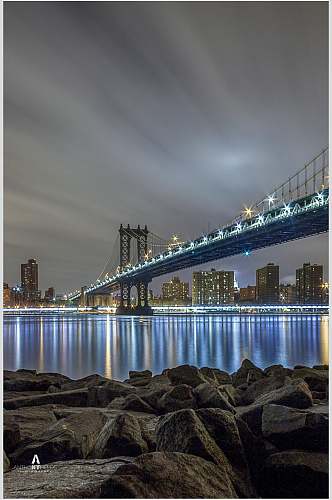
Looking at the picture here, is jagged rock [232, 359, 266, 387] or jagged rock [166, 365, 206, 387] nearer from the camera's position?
jagged rock [166, 365, 206, 387]

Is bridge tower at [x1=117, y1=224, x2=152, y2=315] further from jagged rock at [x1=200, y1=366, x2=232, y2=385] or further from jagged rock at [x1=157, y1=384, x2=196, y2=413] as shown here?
jagged rock at [x1=157, y1=384, x2=196, y2=413]

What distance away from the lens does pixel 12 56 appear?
258 centimetres

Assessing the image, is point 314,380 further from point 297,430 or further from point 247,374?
point 297,430

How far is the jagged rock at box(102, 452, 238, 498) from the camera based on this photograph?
1.56 m

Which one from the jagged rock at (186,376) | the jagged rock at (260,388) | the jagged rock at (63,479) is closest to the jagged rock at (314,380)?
the jagged rock at (260,388)

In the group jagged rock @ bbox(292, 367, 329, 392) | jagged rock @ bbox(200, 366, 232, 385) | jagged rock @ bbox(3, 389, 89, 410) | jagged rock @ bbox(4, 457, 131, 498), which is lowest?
jagged rock @ bbox(200, 366, 232, 385)

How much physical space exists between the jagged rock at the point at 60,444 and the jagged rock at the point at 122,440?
7cm

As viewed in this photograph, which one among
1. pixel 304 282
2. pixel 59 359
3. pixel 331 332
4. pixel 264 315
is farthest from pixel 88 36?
pixel 264 315

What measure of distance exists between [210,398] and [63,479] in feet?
3.78

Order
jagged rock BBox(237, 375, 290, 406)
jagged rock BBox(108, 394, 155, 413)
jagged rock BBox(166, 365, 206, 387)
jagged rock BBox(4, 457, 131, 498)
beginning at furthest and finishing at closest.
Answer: jagged rock BBox(166, 365, 206, 387), jagged rock BBox(237, 375, 290, 406), jagged rock BBox(108, 394, 155, 413), jagged rock BBox(4, 457, 131, 498)

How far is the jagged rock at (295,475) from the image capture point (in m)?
1.87

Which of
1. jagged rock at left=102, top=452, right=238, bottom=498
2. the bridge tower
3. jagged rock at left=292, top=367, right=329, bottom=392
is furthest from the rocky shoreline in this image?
the bridge tower

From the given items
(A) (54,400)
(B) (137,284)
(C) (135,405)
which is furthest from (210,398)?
(B) (137,284)

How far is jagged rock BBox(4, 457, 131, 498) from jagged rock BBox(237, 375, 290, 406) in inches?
60.8
